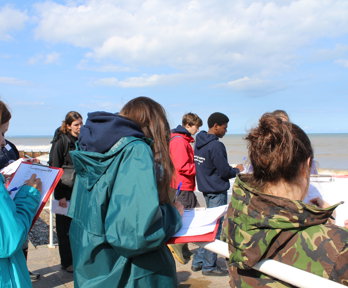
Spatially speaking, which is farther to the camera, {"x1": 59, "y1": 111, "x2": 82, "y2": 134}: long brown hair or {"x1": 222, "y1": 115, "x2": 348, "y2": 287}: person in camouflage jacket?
{"x1": 59, "y1": 111, "x2": 82, "y2": 134}: long brown hair

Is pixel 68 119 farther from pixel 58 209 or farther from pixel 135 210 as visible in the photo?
pixel 135 210

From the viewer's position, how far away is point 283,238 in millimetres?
1553

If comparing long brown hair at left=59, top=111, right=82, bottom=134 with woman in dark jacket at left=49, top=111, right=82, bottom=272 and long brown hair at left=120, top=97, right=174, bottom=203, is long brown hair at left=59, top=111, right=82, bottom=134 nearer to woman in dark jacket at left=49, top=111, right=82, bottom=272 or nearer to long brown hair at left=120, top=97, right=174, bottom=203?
woman in dark jacket at left=49, top=111, right=82, bottom=272

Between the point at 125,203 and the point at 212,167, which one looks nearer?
the point at 125,203

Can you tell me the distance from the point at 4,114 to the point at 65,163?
250 centimetres

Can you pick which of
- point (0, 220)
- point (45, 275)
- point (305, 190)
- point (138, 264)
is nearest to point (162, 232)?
point (138, 264)

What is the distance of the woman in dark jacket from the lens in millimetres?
4547

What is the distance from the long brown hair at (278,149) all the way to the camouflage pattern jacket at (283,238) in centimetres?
13

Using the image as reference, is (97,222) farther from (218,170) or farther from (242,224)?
(218,170)

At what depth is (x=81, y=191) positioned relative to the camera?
7.06 feet

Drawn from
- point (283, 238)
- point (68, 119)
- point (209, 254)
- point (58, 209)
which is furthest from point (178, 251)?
point (283, 238)

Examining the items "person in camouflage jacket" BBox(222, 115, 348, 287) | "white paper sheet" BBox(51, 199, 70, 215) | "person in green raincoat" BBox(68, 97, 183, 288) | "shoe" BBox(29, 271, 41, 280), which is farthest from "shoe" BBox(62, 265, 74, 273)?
"person in camouflage jacket" BBox(222, 115, 348, 287)

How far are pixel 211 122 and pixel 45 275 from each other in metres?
2.93

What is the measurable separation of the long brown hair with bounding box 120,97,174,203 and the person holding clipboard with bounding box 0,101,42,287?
71cm
